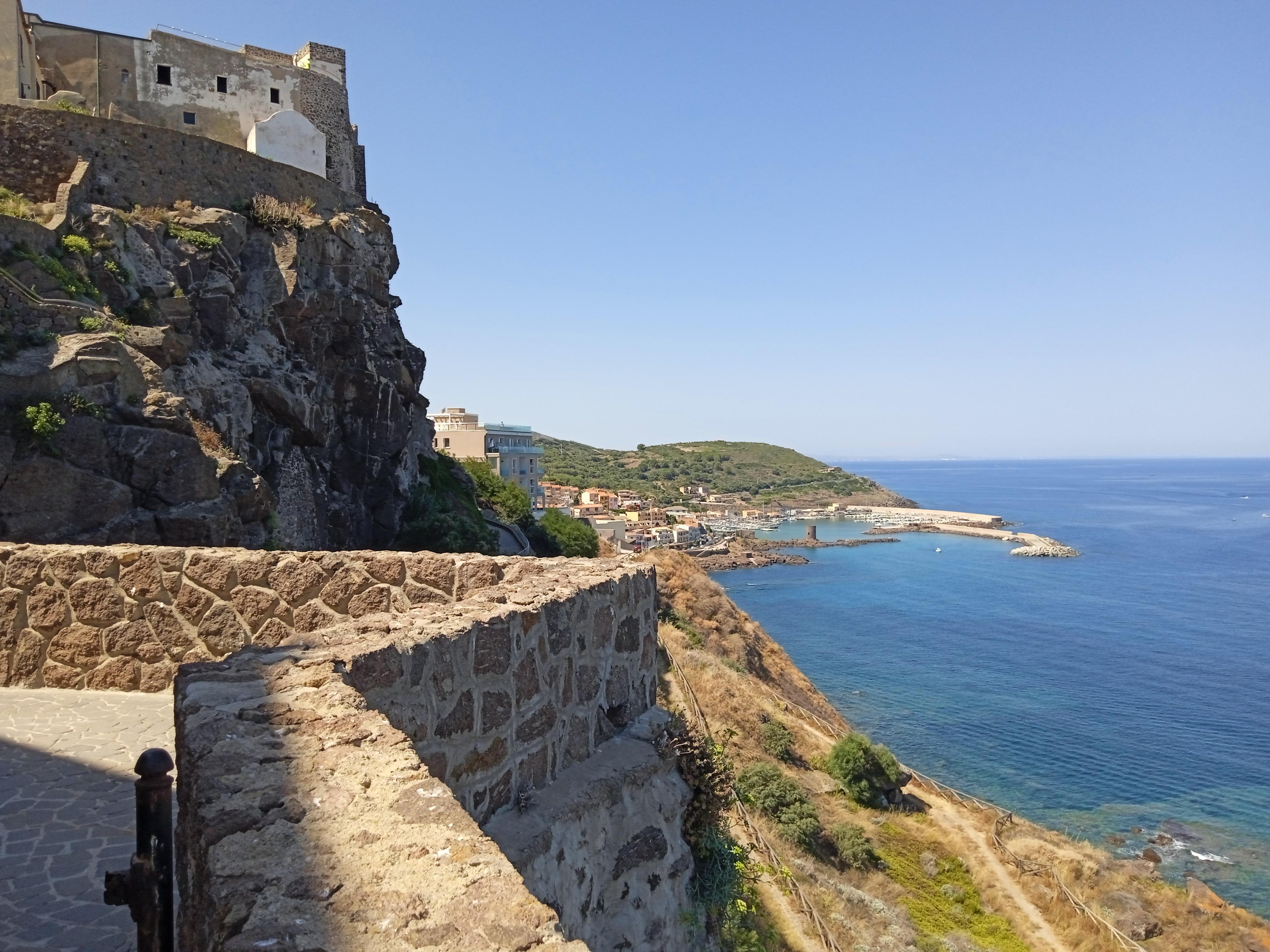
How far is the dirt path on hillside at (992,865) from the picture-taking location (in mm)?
18094

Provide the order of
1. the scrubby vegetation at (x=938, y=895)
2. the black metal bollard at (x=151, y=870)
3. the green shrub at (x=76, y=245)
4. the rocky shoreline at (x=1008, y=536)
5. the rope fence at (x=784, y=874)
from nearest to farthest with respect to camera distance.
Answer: the black metal bollard at (x=151, y=870) → the rope fence at (x=784, y=874) → the green shrub at (x=76, y=245) → the scrubby vegetation at (x=938, y=895) → the rocky shoreline at (x=1008, y=536)

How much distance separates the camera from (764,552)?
103625 mm

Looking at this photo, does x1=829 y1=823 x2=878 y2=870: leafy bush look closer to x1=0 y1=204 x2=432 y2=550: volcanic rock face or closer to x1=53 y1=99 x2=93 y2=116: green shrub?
x1=0 y1=204 x2=432 y2=550: volcanic rock face

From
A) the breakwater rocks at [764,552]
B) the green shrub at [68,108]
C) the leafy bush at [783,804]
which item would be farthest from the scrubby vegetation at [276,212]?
the breakwater rocks at [764,552]

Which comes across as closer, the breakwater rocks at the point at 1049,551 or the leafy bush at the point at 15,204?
the leafy bush at the point at 15,204

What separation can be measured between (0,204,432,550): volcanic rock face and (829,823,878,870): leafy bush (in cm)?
1466

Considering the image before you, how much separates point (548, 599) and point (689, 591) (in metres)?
27.8

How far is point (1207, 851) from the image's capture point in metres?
28.6

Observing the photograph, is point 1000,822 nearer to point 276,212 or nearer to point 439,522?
point 439,522

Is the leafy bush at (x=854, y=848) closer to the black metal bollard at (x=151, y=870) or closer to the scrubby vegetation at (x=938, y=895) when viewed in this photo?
the scrubby vegetation at (x=938, y=895)

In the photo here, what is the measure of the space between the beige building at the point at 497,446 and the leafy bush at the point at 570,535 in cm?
2545

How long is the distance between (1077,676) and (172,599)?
5275 centimetres

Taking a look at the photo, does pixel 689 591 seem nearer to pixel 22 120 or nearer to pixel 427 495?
pixel 427 495

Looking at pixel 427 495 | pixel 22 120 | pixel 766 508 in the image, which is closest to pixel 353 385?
pixel 427 495
